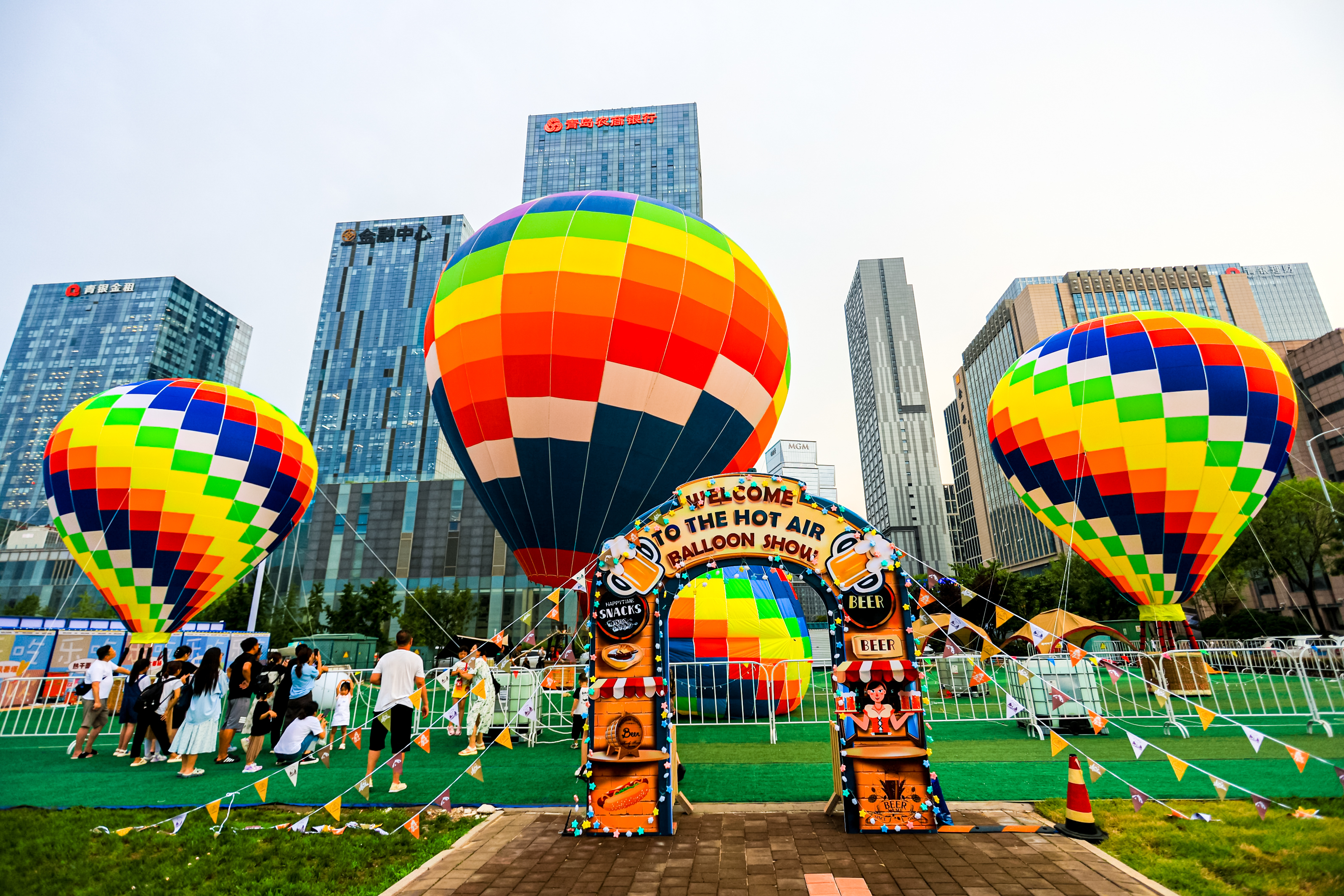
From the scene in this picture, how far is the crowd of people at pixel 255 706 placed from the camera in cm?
762

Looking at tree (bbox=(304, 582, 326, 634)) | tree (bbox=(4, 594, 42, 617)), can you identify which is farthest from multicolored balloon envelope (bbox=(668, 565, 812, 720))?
tree (bbox=(4, 594, 42, 617))

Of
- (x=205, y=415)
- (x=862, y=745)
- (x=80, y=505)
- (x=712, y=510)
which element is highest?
(x=205, y=415)

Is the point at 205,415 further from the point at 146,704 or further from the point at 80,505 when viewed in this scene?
the point at 146,704

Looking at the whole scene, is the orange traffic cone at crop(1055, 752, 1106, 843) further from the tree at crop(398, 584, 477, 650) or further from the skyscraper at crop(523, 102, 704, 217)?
the skyscraper at crop(523, 102, 704, 217)

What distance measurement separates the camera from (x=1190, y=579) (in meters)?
15.3

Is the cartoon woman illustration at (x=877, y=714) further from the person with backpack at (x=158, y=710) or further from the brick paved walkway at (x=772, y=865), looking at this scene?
the person with backpack at (x=158, y=710)

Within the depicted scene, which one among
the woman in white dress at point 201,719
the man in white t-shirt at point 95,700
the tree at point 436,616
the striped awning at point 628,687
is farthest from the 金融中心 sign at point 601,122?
the striped awning at point 628,687

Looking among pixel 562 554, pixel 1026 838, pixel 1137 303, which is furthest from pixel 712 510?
pixel 1137 303

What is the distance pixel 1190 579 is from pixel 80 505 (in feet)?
91.1

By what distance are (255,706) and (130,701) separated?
110 inches

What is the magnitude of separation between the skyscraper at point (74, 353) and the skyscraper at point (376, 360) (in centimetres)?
2200

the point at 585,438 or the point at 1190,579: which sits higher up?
the point at 585,438

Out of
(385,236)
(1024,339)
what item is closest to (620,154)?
(385,236)

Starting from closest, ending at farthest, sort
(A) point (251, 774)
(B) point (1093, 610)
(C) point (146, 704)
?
(A) point (251, 774) < (C) point (146, 704) < (B) point (1093, 610)
